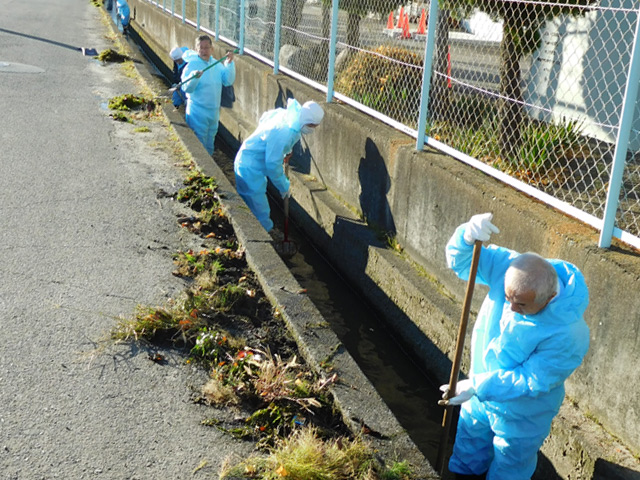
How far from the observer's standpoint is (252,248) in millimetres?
5602

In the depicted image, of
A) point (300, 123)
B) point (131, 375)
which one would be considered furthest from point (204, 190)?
point (131, 375)

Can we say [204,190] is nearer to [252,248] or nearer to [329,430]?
[252,248]

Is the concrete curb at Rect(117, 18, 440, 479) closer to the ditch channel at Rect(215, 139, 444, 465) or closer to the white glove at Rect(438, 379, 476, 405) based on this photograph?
the white glove at Rect(438, 379, 476, 405)

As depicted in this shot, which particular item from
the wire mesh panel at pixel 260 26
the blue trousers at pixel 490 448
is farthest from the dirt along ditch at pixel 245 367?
the wire mesh panel at pixel 260 26

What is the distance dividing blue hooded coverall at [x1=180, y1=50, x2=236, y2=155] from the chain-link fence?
0.76 m

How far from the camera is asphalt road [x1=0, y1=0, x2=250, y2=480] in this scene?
3.34 meters

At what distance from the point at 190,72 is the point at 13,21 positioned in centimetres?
1637

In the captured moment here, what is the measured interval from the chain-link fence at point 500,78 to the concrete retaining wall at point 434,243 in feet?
0.59

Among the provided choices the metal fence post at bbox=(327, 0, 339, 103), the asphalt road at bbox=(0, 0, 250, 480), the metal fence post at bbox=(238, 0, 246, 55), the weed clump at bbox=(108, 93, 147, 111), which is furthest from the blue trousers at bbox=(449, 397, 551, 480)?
the metal fence post at bbox=(238, 0, 246, 55)

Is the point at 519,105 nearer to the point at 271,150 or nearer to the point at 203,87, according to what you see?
the point at 271,150

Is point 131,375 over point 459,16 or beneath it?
beneath

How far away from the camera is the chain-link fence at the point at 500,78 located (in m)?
5.56

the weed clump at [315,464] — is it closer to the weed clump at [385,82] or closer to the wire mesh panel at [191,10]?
the weed clump at [385,82]

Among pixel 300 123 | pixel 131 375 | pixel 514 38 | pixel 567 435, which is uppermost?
pixel 514 38
